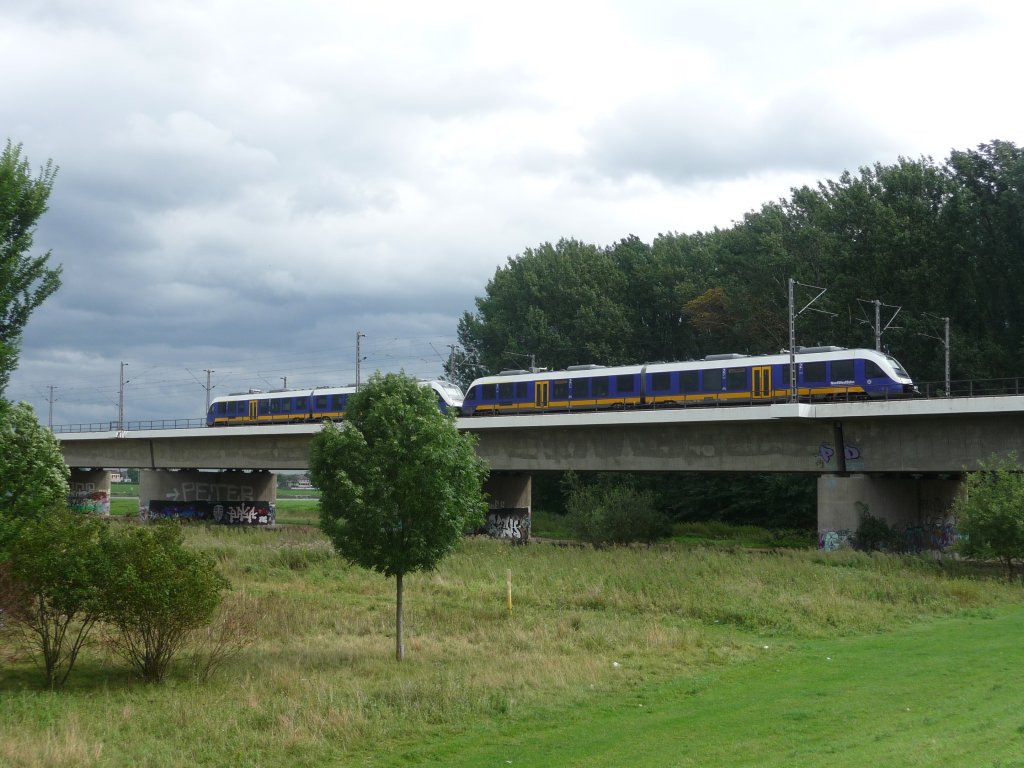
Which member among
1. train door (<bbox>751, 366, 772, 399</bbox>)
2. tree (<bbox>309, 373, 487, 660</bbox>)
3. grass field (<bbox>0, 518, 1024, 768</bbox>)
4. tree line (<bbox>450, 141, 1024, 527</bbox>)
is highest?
tree line (<bbox>450, 141, 1024, 527</bbox>)

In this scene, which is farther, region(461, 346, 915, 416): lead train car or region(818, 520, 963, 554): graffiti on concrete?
region(461, 346, 915, 416): lead train car

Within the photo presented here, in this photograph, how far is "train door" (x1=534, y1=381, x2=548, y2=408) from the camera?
55.1 metres

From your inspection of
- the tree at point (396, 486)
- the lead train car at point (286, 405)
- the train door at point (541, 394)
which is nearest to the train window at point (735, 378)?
the train door at point (541, 394)

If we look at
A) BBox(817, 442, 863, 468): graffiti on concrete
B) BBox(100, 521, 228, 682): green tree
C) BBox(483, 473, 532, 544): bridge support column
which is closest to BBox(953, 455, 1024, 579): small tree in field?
BBox(817, 442, 863, 468): graffiti on concrete

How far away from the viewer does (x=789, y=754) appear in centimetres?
1366

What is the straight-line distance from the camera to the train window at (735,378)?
47.1 metres

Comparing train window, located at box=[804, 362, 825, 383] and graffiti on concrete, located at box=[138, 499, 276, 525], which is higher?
train window, located at box=[804, 362, 825, 383]

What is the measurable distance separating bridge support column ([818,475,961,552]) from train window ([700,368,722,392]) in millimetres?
7277

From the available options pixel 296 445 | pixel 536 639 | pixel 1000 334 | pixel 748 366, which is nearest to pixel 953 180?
pixel 1000 334

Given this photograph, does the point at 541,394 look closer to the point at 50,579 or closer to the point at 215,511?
the point at 215,511

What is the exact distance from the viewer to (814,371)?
148 feet

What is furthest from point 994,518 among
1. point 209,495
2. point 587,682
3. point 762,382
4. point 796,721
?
point 209,495

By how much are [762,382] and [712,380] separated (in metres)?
2.67

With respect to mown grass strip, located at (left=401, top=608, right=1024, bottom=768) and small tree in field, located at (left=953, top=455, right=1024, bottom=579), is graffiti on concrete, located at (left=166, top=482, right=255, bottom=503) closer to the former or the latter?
small tree in field, located at (left=953, top=455, right=1024, bottom=579)
